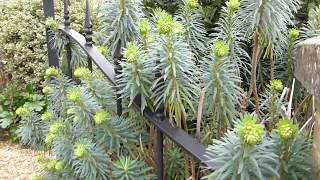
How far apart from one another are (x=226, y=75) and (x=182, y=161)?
0.46 metres

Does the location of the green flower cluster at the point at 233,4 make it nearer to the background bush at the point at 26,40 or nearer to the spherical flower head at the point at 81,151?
the spherical flower head at the point at 81,151

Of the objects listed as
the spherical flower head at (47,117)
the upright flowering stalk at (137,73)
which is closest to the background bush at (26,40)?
the spherical flower head at (47,117)

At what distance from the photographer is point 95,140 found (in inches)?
58.9

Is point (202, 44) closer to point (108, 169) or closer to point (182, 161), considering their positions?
point (182, 161)

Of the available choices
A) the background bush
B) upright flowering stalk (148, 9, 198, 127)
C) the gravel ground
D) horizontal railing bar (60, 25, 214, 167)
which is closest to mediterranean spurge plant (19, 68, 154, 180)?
horizontal railing bar (60, 25, 214, 167)

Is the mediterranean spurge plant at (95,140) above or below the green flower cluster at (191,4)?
below

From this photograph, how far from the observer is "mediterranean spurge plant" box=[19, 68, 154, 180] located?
4.46ft

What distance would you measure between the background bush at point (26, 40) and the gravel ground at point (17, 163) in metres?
0.70

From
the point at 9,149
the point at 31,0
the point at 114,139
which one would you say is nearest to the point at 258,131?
the point at 114,139

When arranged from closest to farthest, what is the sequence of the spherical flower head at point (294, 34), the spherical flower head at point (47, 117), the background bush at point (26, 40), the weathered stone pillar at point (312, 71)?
the weathered stone pillar at point (312, 71)
the spherical flower head at point (294, 34)
the spherical flower head at point (47, 117)
the background bush at point (26, 40)

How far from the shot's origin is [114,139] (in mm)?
1422

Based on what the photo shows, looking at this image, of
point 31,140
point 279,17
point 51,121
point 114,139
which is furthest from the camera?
point 31,140

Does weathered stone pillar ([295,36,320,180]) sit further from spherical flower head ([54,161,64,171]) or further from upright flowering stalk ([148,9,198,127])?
spherical flower head ([54,161,64,171])

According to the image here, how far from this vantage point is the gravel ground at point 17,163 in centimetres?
365
